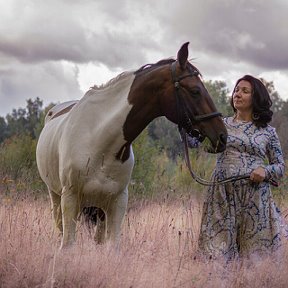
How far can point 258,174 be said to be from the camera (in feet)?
13.3

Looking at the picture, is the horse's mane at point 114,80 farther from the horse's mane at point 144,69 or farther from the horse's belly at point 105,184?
the horse's belly at point 105,184

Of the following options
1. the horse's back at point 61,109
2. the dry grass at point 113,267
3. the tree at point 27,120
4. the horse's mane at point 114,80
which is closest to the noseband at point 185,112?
the horse's mane at point 114,80

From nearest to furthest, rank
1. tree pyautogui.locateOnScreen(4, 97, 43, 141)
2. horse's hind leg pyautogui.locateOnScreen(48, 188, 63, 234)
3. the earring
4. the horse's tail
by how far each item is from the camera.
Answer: the earring < the horse's tail < horse's hind leg pyautogui.locateOnScreen(48, 188, 63, 234) < tree pyautogui.locateOnScreen(4, 97, 43, 141)

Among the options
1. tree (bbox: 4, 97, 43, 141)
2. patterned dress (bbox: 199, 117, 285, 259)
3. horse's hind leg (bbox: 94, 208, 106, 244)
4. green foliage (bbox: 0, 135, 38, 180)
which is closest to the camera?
patterned dress (bbox: 199, 117, 285, 259)

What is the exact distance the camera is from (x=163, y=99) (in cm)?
395

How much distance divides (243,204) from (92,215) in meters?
1.39

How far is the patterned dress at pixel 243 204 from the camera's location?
14.0 feet

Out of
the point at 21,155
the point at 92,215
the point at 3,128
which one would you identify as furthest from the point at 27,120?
the point at 92,215

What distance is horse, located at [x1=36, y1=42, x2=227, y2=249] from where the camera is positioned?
3838mm

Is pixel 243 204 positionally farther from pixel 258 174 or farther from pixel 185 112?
pixel 185 112

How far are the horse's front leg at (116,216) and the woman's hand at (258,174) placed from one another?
108 centimetres

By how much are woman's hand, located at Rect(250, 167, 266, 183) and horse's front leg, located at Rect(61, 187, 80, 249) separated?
143cm

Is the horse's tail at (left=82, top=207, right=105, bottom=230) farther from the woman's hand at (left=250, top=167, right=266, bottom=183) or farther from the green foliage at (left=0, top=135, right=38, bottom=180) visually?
the green foliage at (left=0, top=135, right=38, bottom=180)

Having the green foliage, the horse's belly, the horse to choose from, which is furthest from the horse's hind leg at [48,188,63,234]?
the green foliage
